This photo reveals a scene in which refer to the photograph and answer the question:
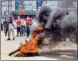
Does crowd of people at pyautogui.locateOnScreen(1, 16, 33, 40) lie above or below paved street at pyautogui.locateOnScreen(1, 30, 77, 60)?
above

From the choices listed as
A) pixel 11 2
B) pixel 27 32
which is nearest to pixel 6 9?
pixel 11 2

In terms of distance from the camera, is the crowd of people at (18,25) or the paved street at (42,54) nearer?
the paved street at (42,54)

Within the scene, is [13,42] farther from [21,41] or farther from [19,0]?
[19,0]

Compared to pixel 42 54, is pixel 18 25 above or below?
above

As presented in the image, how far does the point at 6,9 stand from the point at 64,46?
6.50ft

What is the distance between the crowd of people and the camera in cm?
840

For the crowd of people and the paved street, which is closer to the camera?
the paved street

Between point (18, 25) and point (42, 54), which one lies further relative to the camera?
point (18, 25)

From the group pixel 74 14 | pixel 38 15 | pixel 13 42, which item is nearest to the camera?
pixel 74 14

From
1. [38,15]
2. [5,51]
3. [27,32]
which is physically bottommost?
[5,51]

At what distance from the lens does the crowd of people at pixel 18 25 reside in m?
8.40

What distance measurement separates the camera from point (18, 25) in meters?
8.59

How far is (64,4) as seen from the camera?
26.2ft

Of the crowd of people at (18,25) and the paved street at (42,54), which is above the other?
the crowd of people at (18,25)
